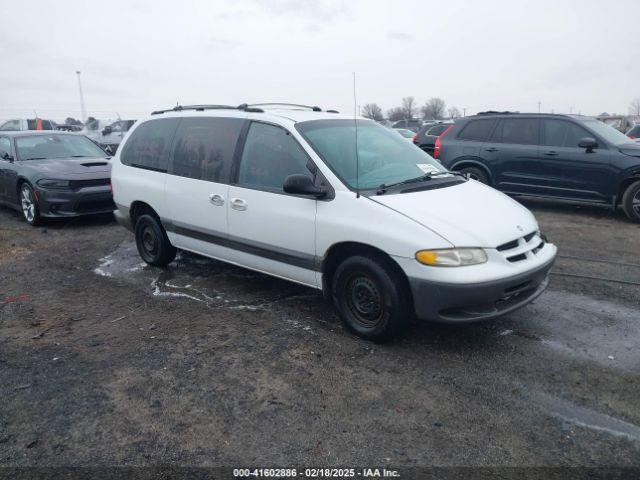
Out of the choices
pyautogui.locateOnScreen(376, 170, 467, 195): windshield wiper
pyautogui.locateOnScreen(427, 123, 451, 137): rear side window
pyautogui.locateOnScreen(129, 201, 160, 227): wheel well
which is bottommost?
pyautogui.locateOnScreen(129, 201, 160, 227): wheel well

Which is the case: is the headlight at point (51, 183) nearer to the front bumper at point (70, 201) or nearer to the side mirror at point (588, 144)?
the front bumper at point (70, 201)

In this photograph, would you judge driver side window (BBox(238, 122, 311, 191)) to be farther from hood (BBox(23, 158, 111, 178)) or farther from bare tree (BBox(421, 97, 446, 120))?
bare tree (BBox(421, 97, 446, 120))

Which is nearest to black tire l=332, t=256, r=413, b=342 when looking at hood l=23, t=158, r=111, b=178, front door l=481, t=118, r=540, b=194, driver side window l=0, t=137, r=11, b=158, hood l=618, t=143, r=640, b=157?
hood l=23, t=158, r=111, b=178

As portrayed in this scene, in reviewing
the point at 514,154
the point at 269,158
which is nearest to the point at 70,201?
the point at 269,158

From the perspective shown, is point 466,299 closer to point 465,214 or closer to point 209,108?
point 465,214

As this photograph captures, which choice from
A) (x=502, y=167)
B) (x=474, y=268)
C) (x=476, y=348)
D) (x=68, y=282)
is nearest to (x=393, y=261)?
(x=474, y=268)

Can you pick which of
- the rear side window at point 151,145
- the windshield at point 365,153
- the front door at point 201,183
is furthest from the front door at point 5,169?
the windshield at point 365,153

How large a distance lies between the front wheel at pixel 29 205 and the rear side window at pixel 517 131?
26.3ft

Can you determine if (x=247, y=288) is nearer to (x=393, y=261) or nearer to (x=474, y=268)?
(x=393, y=261)

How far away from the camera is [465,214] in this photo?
3.84 m

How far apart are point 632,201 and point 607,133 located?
52.4 inches

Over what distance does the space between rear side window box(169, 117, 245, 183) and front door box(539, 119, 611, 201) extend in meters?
6.02

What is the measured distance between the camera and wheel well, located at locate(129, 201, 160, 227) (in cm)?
593

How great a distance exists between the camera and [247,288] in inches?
209
